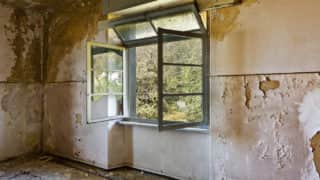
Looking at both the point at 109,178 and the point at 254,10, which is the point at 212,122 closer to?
the point at 254,10

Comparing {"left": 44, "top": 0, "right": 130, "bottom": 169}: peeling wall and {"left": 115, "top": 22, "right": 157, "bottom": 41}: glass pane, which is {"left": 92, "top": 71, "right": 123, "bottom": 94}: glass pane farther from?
{"left": 115, "top": 22, "right": 157, "bottom": 41}: glass pane

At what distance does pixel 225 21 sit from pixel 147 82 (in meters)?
1.66

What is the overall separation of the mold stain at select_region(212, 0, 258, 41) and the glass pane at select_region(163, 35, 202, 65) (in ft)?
0.92

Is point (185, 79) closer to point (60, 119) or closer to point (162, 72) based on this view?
point (162, 72)

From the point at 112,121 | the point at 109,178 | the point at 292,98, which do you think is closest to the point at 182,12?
the point at 292,98

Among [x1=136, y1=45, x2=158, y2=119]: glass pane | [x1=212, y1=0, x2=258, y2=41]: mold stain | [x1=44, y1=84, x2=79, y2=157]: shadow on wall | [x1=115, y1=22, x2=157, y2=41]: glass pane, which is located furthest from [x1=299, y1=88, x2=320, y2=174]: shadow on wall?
[x1=44, y1=84, x2=79, y2=157]: shadow on wall

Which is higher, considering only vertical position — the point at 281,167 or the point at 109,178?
the point at 281,167

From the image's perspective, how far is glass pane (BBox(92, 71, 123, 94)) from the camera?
15.0 feet

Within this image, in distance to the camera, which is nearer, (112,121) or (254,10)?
(254,10)

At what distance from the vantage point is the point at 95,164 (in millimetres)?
4750

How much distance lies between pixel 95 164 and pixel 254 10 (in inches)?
127

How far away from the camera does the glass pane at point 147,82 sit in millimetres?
4500

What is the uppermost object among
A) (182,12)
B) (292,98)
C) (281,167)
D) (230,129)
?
(182,12)

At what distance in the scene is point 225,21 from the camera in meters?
3.35
